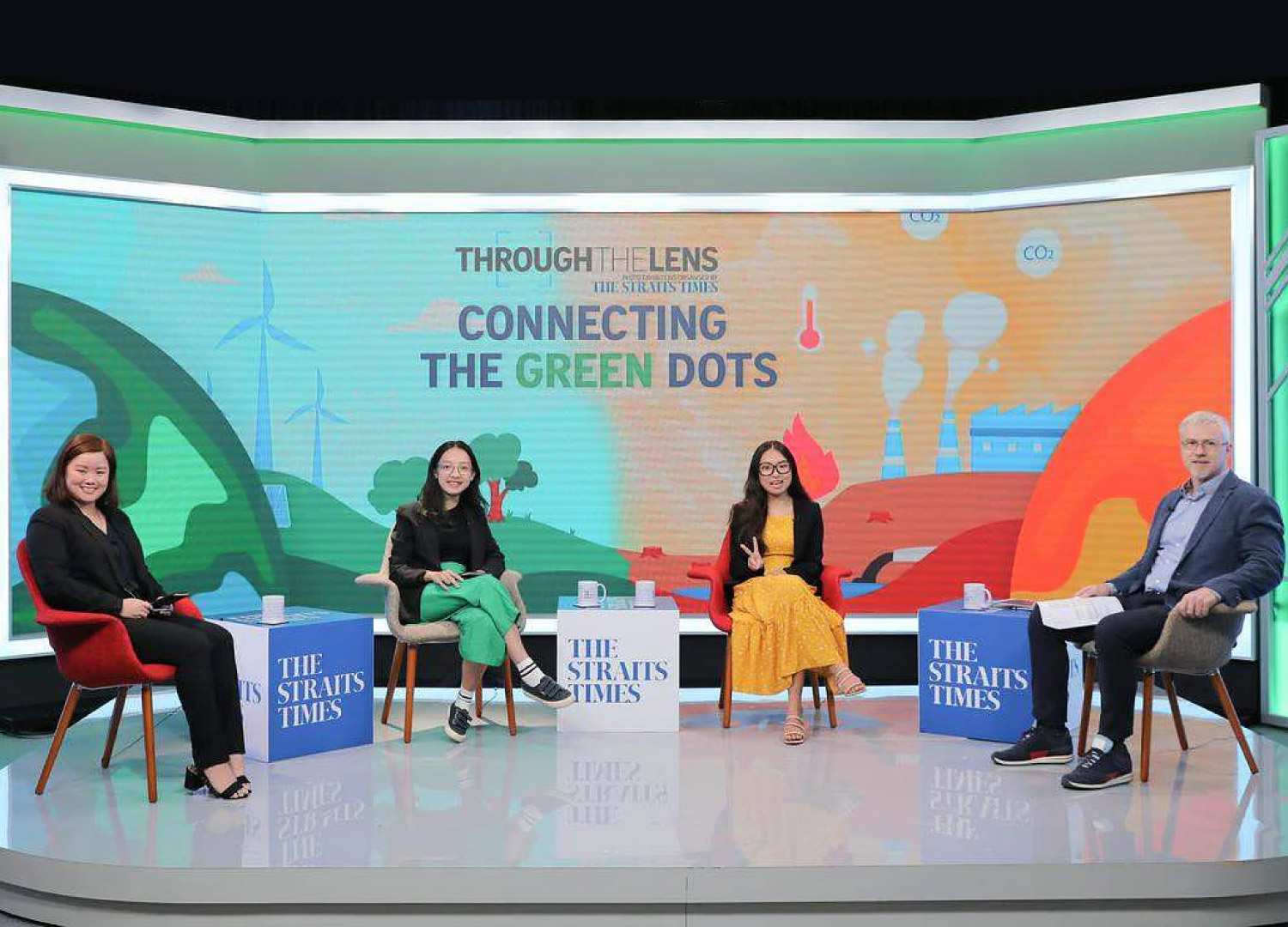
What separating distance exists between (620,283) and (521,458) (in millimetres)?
1112

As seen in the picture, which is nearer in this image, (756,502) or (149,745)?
(149,745)

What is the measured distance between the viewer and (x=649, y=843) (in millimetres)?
3498

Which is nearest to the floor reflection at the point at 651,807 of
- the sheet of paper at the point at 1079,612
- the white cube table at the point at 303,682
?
the white cube table at the point at 303,682

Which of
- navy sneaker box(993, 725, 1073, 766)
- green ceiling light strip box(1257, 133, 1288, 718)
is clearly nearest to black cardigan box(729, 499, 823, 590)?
navy sneaker box(993, 725, 1073, 766)

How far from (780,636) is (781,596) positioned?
17 centimetres

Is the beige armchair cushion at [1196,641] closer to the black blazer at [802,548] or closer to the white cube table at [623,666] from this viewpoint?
the black blazer at [802,548]

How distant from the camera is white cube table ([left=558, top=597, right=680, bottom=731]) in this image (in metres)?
5.09

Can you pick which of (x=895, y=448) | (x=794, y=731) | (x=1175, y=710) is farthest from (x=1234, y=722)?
(x=895, y=448)

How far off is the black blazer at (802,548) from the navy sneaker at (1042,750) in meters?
1.18

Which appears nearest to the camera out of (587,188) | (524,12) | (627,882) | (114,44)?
(627,882)

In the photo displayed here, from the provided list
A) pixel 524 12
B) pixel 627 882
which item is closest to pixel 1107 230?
pixel 524 12

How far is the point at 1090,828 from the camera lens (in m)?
3.62

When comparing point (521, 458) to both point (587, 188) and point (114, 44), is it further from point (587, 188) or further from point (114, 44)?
point (114, 44)

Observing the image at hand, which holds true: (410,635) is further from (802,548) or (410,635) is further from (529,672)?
(802,548)
